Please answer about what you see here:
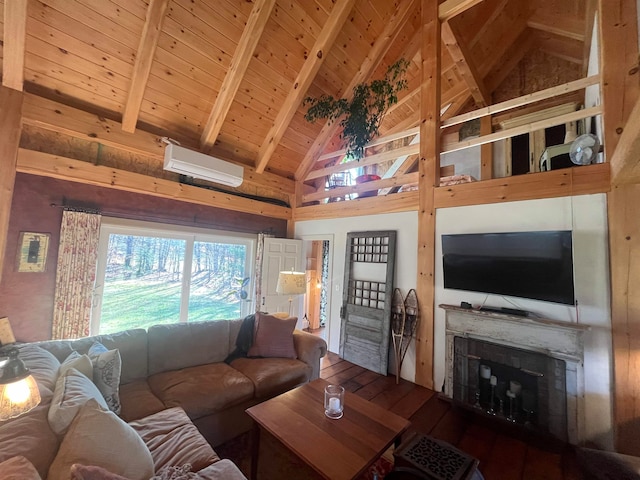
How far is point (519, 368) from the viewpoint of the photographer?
102 inches

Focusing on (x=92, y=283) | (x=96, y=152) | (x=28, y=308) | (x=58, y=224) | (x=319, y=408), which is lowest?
(x=319, y=408)

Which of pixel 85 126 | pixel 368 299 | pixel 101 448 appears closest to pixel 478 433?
pixel 368 299

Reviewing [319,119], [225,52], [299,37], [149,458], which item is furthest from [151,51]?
[149,458]

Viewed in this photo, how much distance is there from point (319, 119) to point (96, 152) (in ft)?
10.5

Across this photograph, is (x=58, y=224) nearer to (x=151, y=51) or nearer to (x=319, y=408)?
(x=151, y=51)

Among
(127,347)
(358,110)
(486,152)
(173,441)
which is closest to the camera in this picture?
(173,441)

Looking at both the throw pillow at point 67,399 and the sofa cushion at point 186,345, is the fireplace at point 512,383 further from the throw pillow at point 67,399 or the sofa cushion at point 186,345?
the throw pillow at point 67,399

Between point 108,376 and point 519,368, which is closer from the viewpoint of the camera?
point 108,376

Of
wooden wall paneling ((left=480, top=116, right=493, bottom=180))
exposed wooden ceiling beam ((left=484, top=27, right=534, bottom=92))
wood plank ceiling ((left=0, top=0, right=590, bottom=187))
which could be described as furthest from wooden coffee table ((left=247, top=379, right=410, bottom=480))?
exposed wooden ceiling beam ((left=484, top=27, right=534, bottom=92))

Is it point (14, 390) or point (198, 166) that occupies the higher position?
point (198, 166)

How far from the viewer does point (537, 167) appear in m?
4.32

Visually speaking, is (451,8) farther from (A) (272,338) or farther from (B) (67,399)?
(B) (67,399)

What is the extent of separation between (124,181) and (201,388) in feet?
9.20

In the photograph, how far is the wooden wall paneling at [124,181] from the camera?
9.46ft
